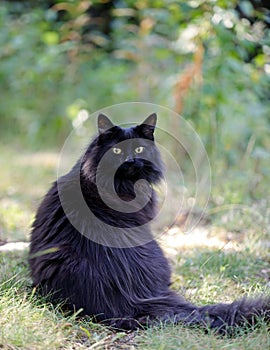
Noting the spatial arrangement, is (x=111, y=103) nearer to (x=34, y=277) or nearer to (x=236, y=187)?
(x=236, y=187)

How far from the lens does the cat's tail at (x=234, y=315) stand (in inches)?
94.7

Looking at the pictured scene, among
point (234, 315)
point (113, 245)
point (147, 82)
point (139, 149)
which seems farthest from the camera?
point (147, 82)

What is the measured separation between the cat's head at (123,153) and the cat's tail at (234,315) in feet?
2.85

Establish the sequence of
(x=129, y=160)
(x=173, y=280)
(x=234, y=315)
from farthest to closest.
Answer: (x=173, y=280), (x=129, y=160), (x=234, y=315)

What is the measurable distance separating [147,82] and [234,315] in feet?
15.1

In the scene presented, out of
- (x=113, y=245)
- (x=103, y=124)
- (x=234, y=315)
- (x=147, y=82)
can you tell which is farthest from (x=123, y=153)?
(x=147, y=82)

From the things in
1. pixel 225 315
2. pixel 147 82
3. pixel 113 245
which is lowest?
pixel 147 82

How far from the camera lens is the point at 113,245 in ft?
8.88

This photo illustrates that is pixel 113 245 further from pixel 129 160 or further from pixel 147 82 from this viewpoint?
pixel 147 82

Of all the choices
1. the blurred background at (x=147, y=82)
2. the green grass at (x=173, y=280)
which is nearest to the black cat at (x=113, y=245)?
the green grass at (x=173, y=280)

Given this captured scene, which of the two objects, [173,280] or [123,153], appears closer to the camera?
[123,153]

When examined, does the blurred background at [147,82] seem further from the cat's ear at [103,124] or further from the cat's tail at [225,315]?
the cat's tail at [225,315]

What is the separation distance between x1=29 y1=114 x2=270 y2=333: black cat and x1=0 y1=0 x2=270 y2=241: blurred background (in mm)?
1213

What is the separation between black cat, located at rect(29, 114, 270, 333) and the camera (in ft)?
8.45
